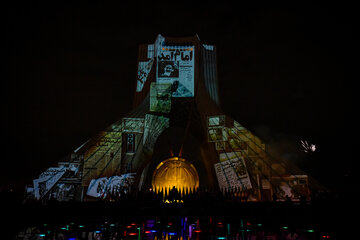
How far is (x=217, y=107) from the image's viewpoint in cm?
1545

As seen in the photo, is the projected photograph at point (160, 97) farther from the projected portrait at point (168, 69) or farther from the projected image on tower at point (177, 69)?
the projected portrait at point (168, 69)

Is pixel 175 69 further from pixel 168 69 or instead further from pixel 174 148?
pixel 174 148

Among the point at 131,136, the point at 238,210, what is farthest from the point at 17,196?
the point at 238,210

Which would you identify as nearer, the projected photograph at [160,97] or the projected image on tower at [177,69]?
the projected photograph at [160,97]

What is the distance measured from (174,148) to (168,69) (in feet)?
17.1

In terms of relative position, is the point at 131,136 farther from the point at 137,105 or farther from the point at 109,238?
the point at 109,238

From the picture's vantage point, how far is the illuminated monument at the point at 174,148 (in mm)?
12125

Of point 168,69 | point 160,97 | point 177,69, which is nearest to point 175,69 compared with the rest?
point 177,69

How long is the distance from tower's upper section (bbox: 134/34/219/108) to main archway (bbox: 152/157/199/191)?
12.7ft

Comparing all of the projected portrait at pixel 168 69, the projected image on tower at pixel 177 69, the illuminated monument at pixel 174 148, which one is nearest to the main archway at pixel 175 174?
the illuminated monument at pixel 174 148

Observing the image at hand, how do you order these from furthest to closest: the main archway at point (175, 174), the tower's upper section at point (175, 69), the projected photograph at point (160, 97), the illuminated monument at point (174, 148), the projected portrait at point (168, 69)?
the main archway at point (175, 174) < the projected portrait at point (168, 69) < the tower's upper section at point (175, 69) < the projected photograph at point (160, 97) < the illuminated monument at point (174, 148)

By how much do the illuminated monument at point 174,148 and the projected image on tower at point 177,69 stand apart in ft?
0.19

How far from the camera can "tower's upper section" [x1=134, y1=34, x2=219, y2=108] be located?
615 inches

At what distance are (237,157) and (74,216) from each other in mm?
7950
